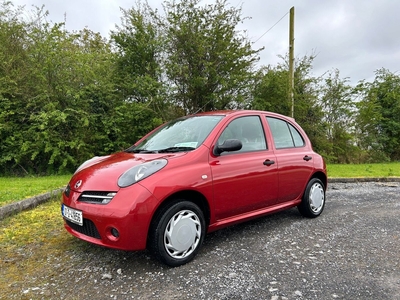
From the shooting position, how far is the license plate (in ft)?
8.95

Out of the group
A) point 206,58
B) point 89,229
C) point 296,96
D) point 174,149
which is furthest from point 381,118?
point 89,229

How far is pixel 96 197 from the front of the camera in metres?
2.70

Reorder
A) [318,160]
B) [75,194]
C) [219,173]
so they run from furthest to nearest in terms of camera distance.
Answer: [318,160] → [219,173] → [75,194]

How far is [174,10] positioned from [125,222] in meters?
10.2

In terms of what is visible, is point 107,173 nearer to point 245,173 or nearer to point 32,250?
point 32,250

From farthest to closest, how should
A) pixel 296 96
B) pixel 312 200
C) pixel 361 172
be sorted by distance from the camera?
pixel 296 96, pixel 361 172, pixel 312 200

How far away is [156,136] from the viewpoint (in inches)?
153

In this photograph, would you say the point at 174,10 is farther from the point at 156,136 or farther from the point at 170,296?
the point at 170,296

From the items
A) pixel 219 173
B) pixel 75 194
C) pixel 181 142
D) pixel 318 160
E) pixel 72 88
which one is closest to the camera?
pixel 75 194

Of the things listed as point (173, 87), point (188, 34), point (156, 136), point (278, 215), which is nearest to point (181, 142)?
point (156, 136)

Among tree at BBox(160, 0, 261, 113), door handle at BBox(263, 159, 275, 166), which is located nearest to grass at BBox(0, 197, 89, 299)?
door handle at BBox(263, 159, 275, 166)

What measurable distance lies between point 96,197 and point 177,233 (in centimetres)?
84

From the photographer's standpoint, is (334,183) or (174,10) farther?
(174,10)

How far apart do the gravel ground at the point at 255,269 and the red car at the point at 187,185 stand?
0.29 m
